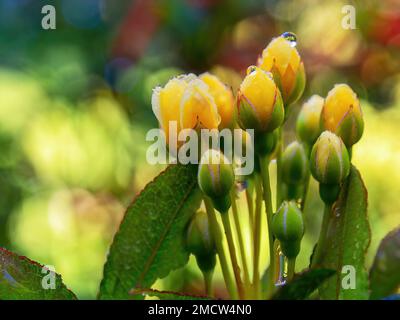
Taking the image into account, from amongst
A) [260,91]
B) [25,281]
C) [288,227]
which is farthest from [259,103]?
[25,281]

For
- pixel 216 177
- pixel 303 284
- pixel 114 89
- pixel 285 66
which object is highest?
pixel 114 89

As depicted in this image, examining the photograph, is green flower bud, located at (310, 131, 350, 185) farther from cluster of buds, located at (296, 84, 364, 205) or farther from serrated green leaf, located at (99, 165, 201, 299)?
serrated green leaf, located at (99, 165, 201, 299)

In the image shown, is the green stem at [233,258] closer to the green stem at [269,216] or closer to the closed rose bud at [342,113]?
the green stem at [269,216]

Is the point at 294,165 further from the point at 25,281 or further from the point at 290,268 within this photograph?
the point at 25,281

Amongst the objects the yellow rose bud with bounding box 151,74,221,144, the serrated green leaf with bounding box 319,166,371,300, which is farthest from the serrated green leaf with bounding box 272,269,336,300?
the yellow rose bud with bounding box 151,74,221,144

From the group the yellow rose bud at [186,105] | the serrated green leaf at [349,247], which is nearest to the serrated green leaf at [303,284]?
the serrated green leaf at [349,247]
